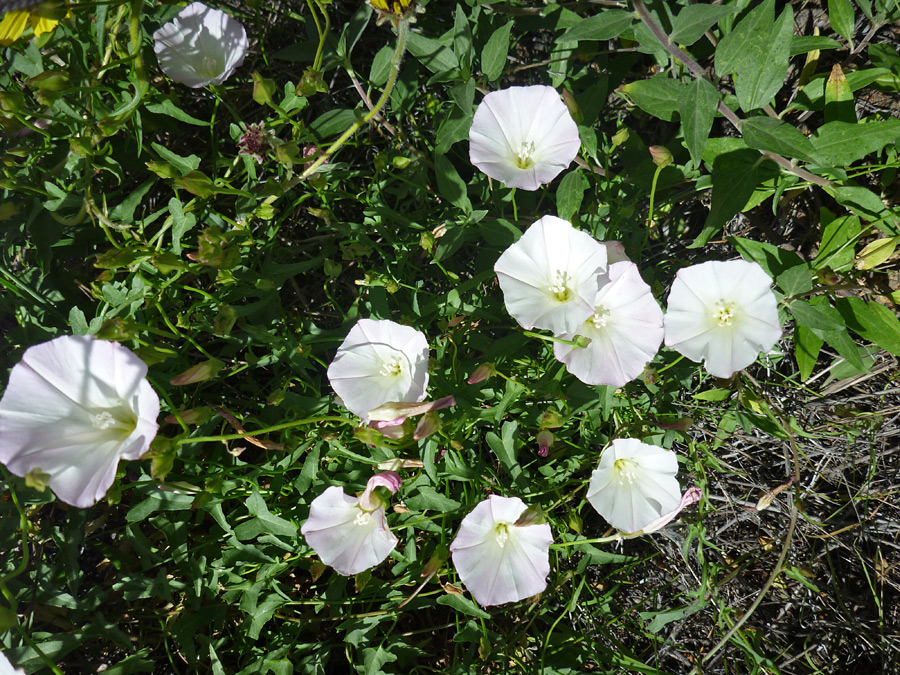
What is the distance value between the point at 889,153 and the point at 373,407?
1806mm

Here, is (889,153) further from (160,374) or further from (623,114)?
(160,374)

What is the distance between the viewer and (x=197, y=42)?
188 centimetres

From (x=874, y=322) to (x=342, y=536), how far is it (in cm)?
174

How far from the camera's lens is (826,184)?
1.79 meters

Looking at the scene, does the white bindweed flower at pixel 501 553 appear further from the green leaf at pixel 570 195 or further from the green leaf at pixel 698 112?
the green leaf at pixel 698 112

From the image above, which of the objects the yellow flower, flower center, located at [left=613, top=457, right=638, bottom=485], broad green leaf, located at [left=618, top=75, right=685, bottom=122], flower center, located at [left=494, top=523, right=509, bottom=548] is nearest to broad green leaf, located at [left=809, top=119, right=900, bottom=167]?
broad green leaf, located at [left=618, top=75, right=685, bottom=122]

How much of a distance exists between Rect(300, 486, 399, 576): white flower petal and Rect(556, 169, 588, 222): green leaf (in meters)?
1.04

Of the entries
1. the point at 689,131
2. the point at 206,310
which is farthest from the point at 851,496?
the point at 206,310

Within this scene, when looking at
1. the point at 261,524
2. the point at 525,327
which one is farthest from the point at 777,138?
the point at 261,524

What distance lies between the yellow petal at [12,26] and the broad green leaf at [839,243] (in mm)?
2378

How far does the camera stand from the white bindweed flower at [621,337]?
1.65 meters

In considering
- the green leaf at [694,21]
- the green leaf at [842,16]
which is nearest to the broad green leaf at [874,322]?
the green leaf at [842,16]

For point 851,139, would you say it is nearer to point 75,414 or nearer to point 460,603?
point 460,603

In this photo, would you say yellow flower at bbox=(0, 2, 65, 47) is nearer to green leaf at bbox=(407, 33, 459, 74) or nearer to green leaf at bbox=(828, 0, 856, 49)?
green leaf at bbox=(407, 33, 459, 74)
